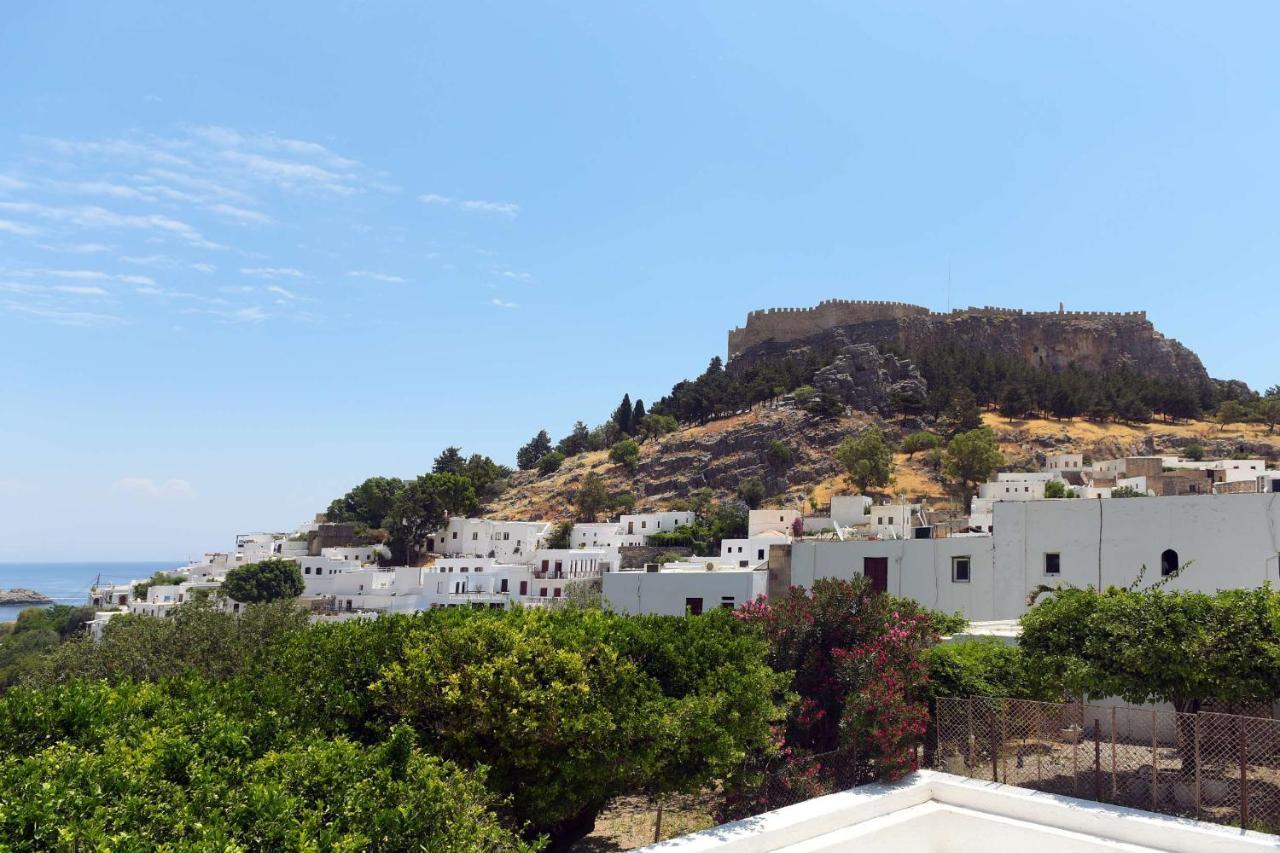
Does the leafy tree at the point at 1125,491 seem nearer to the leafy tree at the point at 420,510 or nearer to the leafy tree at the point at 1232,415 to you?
the leafy tree at the point at 1232,415

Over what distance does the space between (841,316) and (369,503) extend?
5007 centimetres

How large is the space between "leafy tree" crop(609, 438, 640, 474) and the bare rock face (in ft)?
57.3

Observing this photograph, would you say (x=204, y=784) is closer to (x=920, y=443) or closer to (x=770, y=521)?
(x=770, y=521)

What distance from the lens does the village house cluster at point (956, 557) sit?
1891cm

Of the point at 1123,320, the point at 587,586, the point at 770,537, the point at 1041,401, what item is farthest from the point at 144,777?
the point at 1123,320

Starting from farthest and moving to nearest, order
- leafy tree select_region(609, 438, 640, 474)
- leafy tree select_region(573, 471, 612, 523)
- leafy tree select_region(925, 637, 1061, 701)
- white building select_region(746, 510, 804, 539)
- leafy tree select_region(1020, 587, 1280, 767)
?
leafy tree select_region(609, 438, 640, 474)
leafy tree select_region(573, 471, 612, 523)
white building select_region(746, 510, 804, 539)
leafy tree select_region(925, 637, 1061, 701)
leafy tree select_region(1020, 587, 1280, 767)

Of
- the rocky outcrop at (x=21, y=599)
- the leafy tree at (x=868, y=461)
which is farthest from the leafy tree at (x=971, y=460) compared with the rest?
the rocky outcrop at (x=21, y=599)

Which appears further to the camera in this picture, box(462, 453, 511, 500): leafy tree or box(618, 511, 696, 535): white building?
box(462, 453, 511, 500): leafy tree

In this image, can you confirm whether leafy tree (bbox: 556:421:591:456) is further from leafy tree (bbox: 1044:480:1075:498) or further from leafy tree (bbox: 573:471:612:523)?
leafy tree (bbox: 1044:480:1075:498)

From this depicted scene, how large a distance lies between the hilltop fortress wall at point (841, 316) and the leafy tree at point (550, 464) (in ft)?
73.3

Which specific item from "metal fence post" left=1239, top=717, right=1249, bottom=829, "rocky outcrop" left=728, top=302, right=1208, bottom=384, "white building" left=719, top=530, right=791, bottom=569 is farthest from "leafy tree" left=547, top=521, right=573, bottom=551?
"metal fence post" left=1239, top=717, right=1249, bottom=829

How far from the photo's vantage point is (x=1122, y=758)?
35.4 ft

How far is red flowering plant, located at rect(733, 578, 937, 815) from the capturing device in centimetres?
1080

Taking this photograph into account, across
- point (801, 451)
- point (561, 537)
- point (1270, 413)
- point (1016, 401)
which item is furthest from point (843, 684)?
point (1270, 413)
